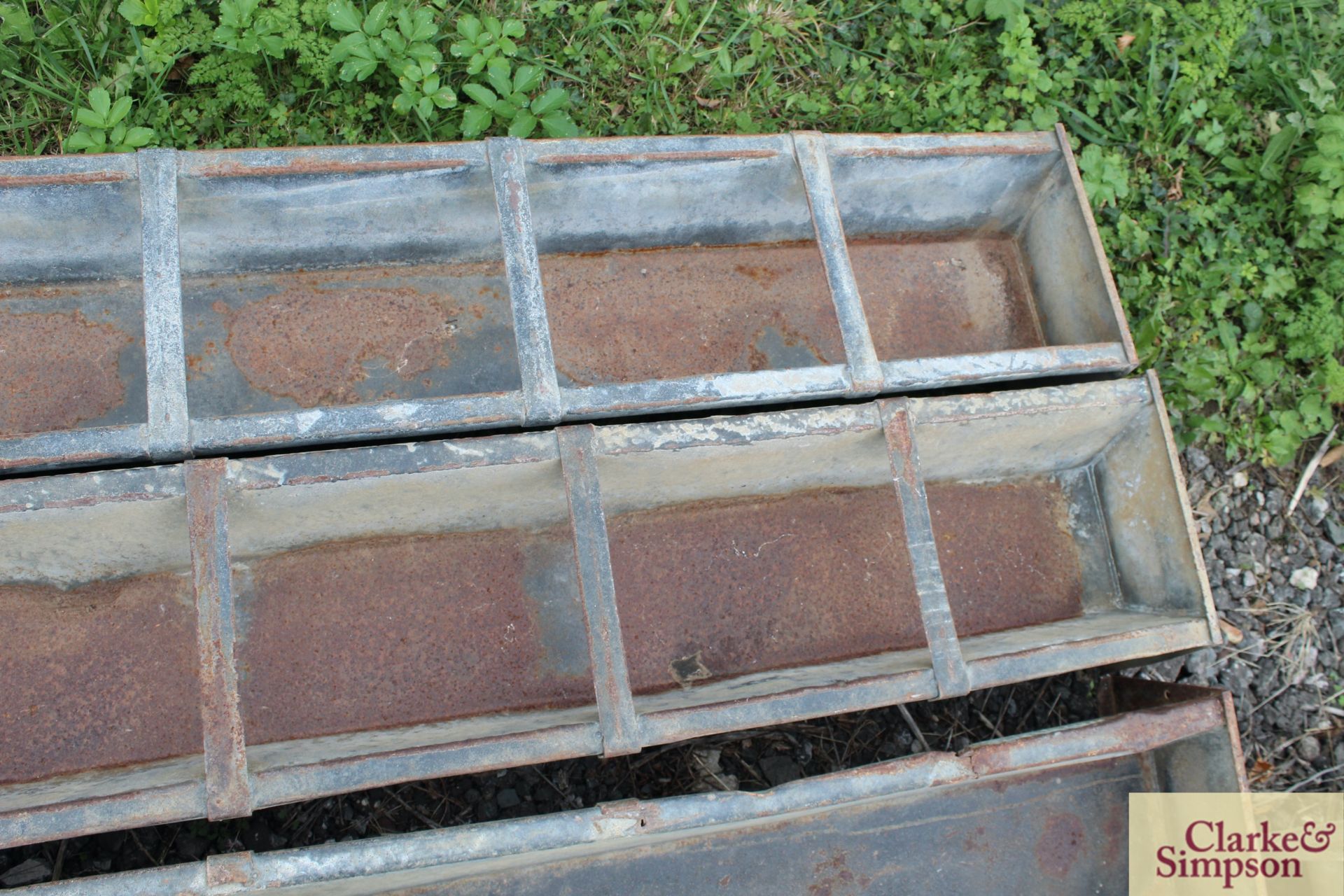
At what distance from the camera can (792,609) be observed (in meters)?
3.26

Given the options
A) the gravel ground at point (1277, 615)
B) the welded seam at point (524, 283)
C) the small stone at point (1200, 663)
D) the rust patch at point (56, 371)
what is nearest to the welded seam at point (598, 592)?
the welded seam at point (524, 283)

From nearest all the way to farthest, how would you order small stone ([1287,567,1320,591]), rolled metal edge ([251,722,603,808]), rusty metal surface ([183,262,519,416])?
rolled metal edge ([251,722,603,808])
rusty metal surface ([183,262,519,416])
small stone ([1287,567,1320,591])

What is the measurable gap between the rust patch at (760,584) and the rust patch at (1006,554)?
17 cm

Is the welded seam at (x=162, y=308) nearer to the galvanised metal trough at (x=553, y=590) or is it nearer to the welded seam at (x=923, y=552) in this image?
the galvanised metal trough at (x=553, y=590)

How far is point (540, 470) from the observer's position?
A: 2.82 meters

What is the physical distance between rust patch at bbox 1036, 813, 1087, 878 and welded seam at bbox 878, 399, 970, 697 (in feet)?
2.36

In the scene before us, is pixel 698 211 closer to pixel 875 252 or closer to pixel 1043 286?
pixel 875 252

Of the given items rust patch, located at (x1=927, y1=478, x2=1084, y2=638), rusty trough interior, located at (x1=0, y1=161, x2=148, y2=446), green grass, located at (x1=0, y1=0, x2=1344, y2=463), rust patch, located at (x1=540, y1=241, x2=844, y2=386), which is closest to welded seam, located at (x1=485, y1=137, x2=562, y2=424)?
rust patch, located at (x1=540, y1=241, x2=844, y2=386)

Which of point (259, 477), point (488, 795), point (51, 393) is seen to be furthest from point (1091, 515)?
point (51, 393)

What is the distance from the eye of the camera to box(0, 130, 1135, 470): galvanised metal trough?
279 centimetres

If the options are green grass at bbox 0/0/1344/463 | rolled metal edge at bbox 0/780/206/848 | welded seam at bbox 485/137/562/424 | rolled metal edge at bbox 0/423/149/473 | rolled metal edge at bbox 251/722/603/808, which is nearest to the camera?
rolled metal edge at bbox 0/780/206/848

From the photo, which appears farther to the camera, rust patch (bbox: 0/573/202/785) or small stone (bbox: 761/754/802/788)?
small stone (bbox: 761/754/802/788)

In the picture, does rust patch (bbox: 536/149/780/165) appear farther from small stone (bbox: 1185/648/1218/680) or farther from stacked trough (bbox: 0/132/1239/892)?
small stone (bbox: 1185/648/1218/680)

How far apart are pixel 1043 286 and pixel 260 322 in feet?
9.25
